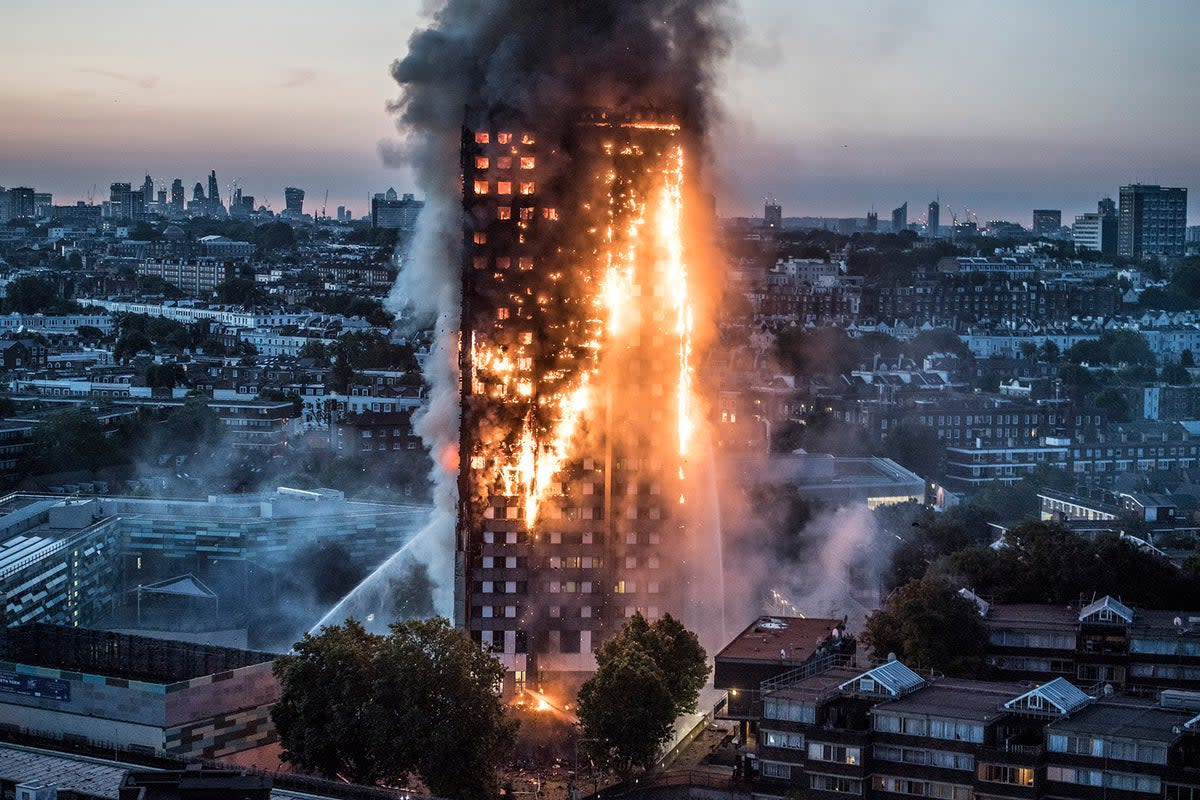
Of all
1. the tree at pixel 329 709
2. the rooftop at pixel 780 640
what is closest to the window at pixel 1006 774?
the rooftop at pixel 780 640

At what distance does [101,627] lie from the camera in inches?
1324

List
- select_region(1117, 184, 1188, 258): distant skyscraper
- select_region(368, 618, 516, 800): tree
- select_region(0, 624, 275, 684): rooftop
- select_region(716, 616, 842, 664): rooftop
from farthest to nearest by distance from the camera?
select_region(1117, 184, 1188, 258): distant skyscraper → select_region(0, 624, 275, 684): rooftop → select_region(716, 616, 842, 664): rooftop → select_region(368, 618, 516, 800): tree

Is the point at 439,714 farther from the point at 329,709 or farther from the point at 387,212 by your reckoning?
the point at 387,212

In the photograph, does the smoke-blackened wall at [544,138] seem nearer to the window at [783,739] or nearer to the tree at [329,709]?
the tree at [329,709]

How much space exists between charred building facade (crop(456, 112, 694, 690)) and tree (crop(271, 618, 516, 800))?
13.4 ft

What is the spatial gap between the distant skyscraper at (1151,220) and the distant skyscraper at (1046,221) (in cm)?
1619

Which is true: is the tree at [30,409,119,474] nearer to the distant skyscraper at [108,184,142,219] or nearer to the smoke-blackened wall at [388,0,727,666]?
the smoke-blackened wall at [388,0,727,666]

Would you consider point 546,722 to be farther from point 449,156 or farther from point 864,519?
point 864,519

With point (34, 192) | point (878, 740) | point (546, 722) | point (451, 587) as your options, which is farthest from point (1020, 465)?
point (34, 192)

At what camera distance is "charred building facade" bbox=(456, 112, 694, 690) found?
27391 millimetres

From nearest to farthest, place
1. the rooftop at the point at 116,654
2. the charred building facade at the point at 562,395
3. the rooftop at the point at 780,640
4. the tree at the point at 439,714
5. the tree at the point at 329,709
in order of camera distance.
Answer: the tree at the point at 439,714 → the tree at the point at 329,709 → the rooftop at the point at 780,640 → the rooftop at the point at 116,654 → the charred building facade at the point at 562,395

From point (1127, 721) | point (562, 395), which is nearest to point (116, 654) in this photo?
point (562, 395)

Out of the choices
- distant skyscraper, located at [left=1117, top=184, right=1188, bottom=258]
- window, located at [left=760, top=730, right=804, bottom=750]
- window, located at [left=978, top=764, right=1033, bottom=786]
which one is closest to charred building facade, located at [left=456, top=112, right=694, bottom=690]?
window, located at [left=760, top=730, right=804, bottom=750]

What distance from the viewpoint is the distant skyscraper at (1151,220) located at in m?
99.9
